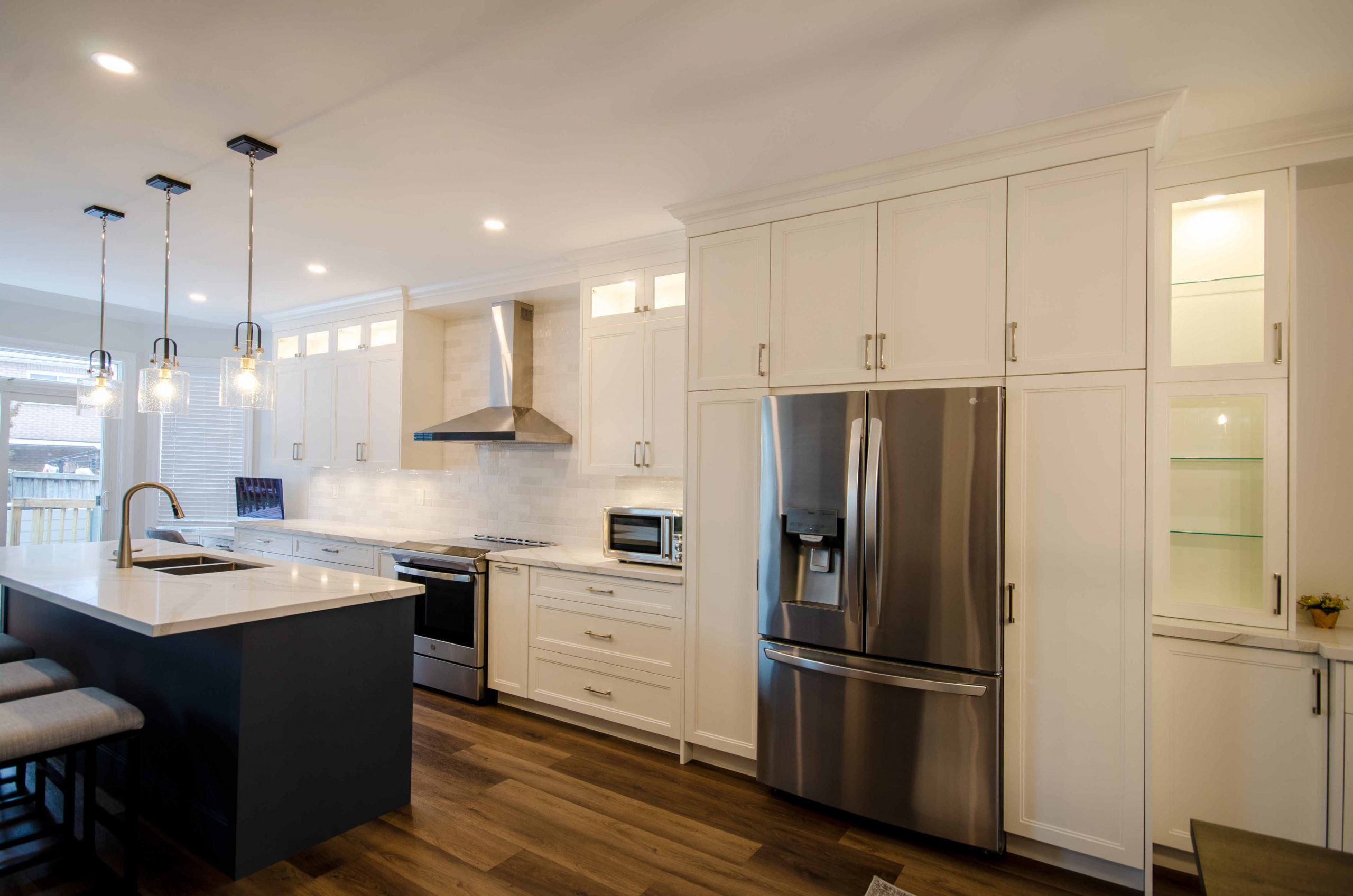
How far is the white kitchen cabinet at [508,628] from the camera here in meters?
3.74

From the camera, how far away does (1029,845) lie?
2.40m

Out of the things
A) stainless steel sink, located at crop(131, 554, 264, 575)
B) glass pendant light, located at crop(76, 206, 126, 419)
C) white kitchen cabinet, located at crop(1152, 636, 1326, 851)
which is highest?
glass pendant light, located at crop(76, 206, 126, 419)

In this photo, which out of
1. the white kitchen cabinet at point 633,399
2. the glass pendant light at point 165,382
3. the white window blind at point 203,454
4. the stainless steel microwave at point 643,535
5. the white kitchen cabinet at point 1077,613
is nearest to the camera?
the white kitchen cabinet at point 1077,613

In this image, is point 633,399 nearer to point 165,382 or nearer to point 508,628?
point 508,628

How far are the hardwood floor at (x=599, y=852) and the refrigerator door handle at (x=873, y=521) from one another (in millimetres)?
843

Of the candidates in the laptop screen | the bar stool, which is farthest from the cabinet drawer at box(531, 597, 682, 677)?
the laptop screen

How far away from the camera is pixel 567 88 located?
218cm

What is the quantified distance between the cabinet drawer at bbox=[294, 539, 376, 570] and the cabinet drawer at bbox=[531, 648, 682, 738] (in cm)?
158

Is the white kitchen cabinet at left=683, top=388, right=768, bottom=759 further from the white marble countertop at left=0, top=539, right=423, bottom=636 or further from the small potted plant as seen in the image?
the small potted plant

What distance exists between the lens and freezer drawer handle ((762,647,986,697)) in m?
2.38

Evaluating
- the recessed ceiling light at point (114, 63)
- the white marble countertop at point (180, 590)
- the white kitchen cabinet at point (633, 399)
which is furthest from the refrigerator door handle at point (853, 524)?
the recessed ceiling light at point (114, 63)

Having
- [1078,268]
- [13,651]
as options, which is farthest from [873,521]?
[13,651]

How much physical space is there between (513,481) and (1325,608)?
4.14 m

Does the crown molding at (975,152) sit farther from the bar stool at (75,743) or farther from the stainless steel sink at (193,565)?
the bar stool at (75,743)
